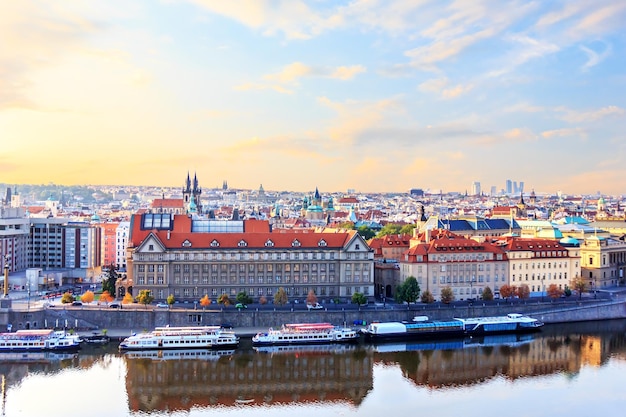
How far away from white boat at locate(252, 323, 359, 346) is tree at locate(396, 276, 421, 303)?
766 centimetres

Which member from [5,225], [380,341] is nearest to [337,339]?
[380,341]

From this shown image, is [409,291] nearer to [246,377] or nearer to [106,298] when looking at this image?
[246,377]

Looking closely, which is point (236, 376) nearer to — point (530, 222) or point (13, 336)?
point (13, 336)

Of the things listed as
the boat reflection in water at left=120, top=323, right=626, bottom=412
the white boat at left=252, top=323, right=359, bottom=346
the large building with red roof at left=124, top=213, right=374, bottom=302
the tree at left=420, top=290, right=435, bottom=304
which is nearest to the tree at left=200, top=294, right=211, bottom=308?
the large building with red roof at left=124, top=213, right=374, bottom=302

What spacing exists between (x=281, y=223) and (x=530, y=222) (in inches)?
1978

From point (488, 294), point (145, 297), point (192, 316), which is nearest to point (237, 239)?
point (192, 316)

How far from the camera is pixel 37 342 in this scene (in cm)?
5528

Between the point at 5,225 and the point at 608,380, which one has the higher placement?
the point at 5,225

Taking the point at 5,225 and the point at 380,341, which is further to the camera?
the point at 5,225

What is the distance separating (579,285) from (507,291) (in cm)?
755

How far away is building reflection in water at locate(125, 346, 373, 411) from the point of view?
4469cm

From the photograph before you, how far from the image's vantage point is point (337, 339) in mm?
58688

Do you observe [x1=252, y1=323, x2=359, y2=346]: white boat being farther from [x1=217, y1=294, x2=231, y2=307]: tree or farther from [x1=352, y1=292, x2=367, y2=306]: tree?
[x1=217, y1=294, x2=231, y2=307]: tree

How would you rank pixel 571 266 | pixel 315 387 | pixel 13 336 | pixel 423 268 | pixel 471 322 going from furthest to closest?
pixel 571 266 → pixel 423 268 → pixel 471 322 → pixel 13 336 → pixel 315 387
